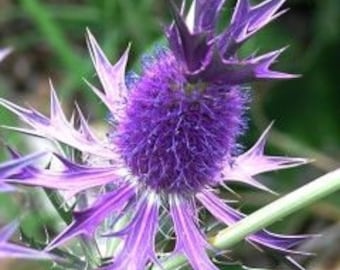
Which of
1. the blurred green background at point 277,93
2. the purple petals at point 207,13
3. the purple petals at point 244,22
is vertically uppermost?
the purple petals at point 207,13

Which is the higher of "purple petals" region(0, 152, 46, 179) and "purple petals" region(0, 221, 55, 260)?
"purple petals" region(0, 152, 46, 179)

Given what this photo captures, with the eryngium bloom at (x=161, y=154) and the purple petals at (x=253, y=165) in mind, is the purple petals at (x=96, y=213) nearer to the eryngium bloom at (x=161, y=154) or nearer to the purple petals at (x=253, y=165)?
the eryngium bloom at (x=161, y=154)

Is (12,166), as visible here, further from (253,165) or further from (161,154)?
(253,165)

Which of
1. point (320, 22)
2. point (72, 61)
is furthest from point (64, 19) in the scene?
point (320, 22)

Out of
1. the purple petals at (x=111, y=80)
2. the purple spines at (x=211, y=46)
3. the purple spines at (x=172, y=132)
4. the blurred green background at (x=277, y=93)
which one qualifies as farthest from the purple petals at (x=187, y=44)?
the blurred green background at (x=277, y=93)

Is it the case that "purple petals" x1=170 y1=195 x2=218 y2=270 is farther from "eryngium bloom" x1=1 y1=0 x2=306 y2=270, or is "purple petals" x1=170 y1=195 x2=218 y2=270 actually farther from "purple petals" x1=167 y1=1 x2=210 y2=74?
"purple petals" x1=167 y1=1 x2=210 y2=74

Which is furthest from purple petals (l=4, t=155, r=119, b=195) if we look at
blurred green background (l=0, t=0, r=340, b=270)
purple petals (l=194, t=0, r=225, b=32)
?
blurred green background (l=0, t=0, r=340, b=270)

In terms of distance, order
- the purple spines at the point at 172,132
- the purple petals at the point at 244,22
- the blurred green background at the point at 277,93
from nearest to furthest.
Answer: the purple petals at the point at 244,22
the purple spines at the point at 172,132
the blurred green background at the point at 277,93
